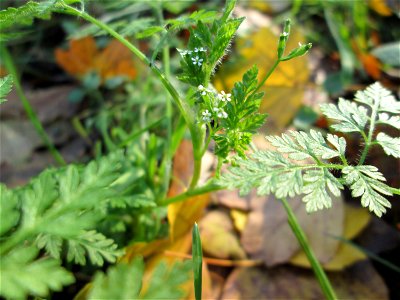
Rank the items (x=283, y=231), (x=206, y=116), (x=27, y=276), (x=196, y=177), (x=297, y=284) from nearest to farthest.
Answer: (x=27, y=276) < (x=206, y=116) < (x=196, y=177) < (x=297, y=284) < (x=283, y=231)

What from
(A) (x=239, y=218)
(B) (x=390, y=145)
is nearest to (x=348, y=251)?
(A) (x=239, y=218)

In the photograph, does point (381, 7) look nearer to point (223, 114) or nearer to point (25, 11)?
point (223, 114)

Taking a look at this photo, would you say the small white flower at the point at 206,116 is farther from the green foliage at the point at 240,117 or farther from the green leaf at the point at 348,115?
the green leaf at the point at 348,115

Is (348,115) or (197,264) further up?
(348,115)

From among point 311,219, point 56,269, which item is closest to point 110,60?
point 311,219

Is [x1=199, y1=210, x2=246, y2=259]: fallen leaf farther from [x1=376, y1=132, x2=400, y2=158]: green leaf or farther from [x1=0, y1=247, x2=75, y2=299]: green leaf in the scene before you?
[x1=0, y1=247, x2=75, y2=299]: green leaf

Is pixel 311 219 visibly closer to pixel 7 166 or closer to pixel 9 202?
pixel 9 202
